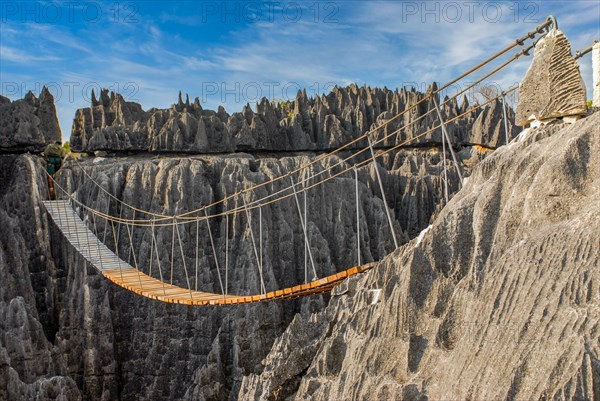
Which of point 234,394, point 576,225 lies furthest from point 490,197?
point 234,394

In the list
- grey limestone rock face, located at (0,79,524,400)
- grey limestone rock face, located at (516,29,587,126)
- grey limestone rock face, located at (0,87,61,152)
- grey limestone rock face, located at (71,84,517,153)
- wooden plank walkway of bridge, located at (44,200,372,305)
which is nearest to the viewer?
grey limestone rock face, located at (516,29,587,126)

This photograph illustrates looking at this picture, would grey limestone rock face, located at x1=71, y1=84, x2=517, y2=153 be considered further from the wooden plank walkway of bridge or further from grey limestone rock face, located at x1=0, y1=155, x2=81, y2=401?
the wooden plank walkway of bridge

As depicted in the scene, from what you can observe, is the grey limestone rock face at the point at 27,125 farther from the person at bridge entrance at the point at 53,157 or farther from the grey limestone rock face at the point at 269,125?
the grey limestone rock face at the point at 269,125

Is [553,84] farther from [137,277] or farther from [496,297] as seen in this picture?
[137,277]

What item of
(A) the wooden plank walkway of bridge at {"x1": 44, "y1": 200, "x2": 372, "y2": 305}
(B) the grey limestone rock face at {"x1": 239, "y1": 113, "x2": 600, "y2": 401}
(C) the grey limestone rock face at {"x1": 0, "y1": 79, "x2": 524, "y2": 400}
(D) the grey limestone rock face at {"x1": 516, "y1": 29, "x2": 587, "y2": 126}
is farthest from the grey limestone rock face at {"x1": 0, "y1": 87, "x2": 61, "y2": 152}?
(D) the grey limestone rock face at {"x1": 516, "y1": 29, "x2": 587, "y2": 126}

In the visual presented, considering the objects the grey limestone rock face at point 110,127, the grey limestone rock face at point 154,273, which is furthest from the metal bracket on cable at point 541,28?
the grey limestone rock face at point 110,127

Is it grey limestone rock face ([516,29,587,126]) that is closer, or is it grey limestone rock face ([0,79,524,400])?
grey limestone rock face ([516,29,587,126])
